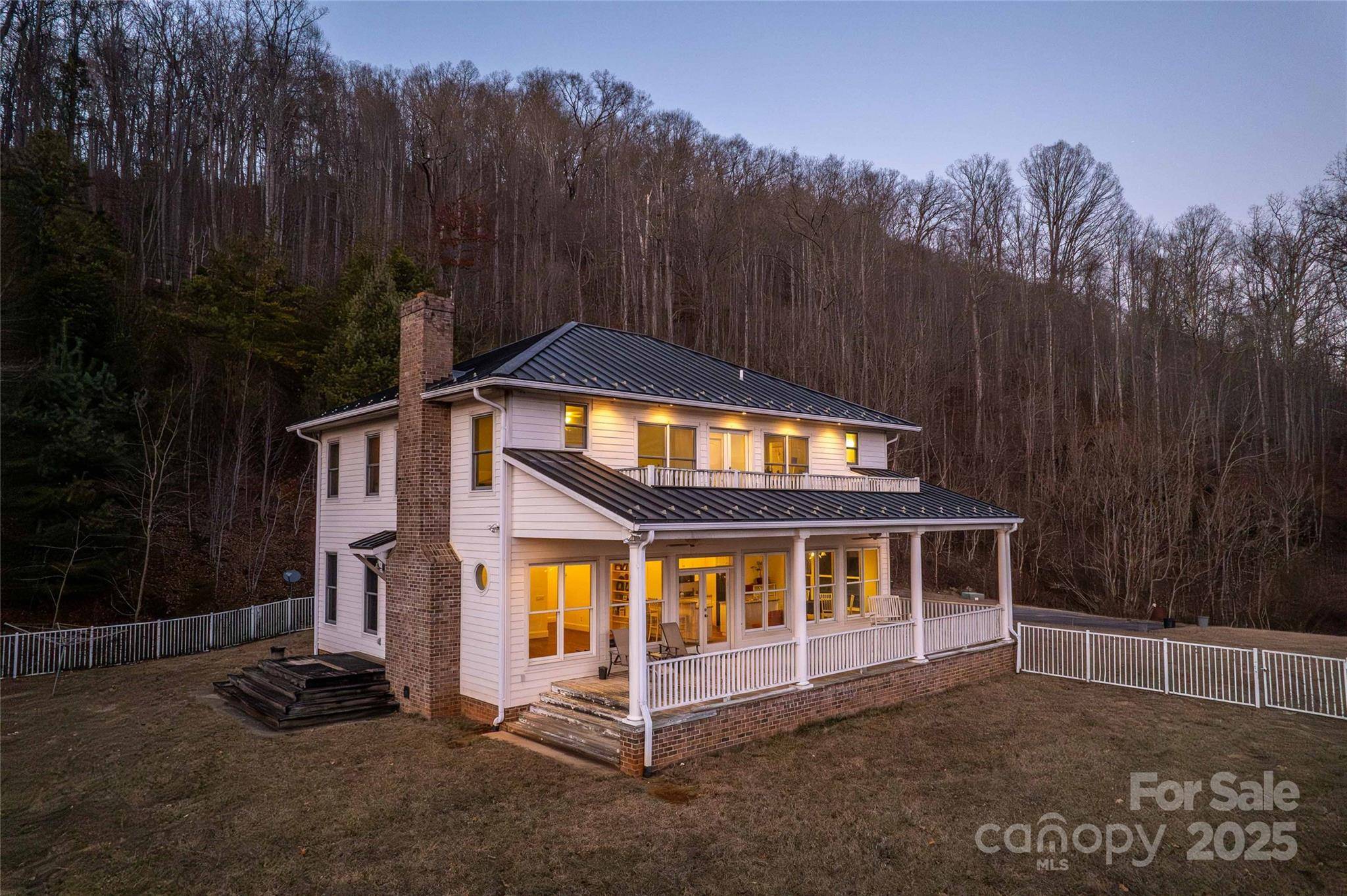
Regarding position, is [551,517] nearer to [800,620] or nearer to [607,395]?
[607,395]

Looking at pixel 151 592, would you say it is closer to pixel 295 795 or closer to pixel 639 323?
pixel 295 795

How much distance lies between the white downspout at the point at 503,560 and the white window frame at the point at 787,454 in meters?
6.53

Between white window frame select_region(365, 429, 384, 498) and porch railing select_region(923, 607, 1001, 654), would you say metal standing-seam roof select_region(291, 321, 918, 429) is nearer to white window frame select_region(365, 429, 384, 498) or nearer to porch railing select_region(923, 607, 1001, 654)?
white window frame select_region(365, 429, 384, 498)

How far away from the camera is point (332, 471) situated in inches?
687

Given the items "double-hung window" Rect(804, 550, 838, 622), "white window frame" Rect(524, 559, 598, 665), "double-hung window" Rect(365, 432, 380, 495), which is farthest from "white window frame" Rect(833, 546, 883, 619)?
"double-hung window" Rect(365, 432, 380, 495)

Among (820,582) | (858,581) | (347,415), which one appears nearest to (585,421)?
(347,415)

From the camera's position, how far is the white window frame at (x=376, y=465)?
50.2 ft

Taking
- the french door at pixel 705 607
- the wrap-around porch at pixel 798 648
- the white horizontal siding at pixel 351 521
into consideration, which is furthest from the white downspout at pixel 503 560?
the white horizontal siding at pixel 351 521

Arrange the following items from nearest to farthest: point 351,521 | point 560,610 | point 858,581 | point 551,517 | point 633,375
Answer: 1. point 551,517
2. point 560,610
3. point 633,375
4. point 351,521
5. point 858,581

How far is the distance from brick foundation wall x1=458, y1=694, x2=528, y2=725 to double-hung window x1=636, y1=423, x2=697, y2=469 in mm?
4905

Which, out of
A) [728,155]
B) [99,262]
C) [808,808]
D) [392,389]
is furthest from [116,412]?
[728,155]

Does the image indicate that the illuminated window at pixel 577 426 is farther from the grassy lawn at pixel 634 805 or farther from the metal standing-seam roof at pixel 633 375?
the grassy lawn at pixel 634 805

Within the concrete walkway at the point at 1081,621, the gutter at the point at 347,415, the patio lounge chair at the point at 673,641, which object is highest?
A: the gutter at the point at 347,415

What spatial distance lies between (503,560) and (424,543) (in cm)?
206
